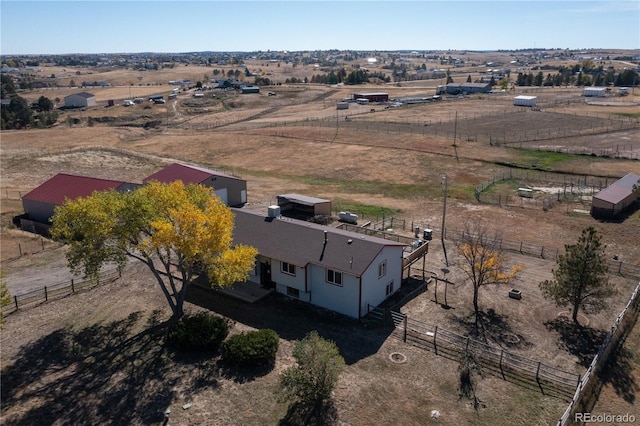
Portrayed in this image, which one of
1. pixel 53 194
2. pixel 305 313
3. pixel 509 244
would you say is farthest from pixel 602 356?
pixel 53 194

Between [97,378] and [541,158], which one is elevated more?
[97,378]

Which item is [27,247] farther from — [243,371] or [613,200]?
[613,200]

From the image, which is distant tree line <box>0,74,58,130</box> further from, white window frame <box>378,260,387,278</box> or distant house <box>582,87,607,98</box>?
distant house <box>582,87,607,98</box>

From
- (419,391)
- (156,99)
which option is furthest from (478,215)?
(156,99)

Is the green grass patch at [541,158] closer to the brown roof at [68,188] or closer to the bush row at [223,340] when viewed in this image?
the brown roof at [68,188]

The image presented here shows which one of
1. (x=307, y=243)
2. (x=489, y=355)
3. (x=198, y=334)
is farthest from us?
(x=307, y=243)

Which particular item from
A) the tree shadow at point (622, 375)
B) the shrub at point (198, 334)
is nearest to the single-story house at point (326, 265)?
the shrub at point (198, 334)

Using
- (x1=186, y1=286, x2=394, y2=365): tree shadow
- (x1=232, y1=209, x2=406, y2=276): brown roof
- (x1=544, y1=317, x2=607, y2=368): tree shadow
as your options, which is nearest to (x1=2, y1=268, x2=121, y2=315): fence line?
(x1=186, y1=286, x2=394, y2=365): tree shadow
